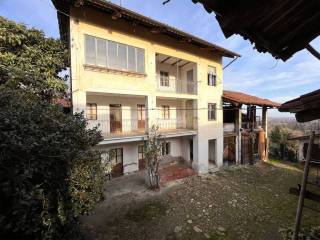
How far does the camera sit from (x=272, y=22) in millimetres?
2314

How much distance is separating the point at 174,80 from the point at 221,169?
837cm

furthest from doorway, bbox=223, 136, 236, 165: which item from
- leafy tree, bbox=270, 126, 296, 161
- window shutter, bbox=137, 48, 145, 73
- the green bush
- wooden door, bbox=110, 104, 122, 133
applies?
the green bush

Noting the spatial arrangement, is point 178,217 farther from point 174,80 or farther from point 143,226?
point 174,80

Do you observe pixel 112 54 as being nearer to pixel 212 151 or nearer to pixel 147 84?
pixel 147 84

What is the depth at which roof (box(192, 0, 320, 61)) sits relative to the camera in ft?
6.17

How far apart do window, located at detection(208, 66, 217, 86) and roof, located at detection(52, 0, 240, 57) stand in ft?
5.34

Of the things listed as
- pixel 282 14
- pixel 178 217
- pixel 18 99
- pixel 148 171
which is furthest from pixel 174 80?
pixel 282 14

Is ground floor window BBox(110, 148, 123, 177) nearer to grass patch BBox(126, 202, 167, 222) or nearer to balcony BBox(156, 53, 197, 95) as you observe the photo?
grass patch BBox(126, 202, 167, 222)

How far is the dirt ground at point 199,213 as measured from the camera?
7734mm

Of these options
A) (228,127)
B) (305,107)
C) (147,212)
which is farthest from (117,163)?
(305,107)

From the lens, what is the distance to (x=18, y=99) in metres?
6.17

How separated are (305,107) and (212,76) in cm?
1430

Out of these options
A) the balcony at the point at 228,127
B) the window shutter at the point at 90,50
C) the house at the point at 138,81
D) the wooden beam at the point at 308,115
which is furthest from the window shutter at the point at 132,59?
the wooden beam at the point at 308,115

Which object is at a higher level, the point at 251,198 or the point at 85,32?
the point at 85,32
